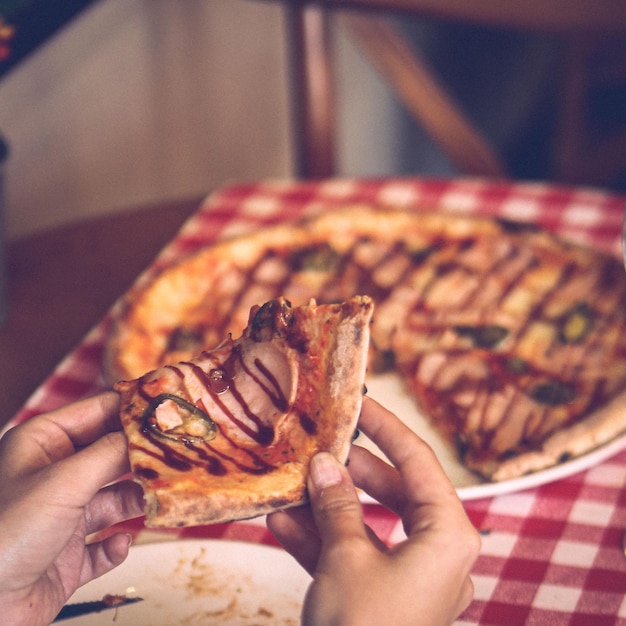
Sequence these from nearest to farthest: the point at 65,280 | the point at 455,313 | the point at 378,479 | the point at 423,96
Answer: the point at 378,479
the point at 455,313
the point at 65,280
the point at 423,96

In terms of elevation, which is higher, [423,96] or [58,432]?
[58,432]

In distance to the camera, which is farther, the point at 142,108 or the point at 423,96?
the point at 142,108

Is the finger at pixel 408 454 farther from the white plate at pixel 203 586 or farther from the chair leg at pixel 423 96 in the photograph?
the chair leg at pixel 423 96

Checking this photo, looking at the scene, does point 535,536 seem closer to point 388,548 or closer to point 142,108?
point 388,548

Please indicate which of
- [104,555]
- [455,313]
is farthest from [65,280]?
[104,555]

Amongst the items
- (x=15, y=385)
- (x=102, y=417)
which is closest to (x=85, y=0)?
(x=15, y=385)

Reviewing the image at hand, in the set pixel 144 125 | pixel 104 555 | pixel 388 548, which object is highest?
pixel 388 548
